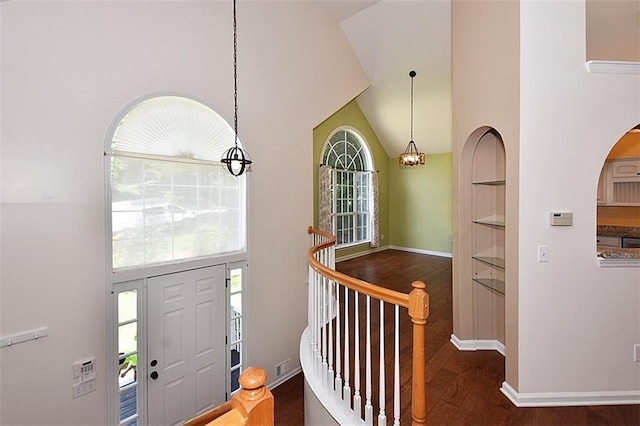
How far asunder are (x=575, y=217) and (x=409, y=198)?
6659 millimetres

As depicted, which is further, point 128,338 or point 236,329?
point 236,329

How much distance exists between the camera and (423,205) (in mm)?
8633

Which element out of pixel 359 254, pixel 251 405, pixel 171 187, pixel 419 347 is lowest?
pixel 359 254

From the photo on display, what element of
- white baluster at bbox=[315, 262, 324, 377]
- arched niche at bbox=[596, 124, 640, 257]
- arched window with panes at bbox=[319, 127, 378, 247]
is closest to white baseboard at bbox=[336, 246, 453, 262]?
arched window with panes at bbox=[319, 127, 378, 247]

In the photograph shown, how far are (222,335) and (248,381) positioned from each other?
3.03 meters

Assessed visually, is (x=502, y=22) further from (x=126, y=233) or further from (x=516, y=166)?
(x=126, y=233)

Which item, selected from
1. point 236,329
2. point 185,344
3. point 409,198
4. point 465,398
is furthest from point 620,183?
point 185,344

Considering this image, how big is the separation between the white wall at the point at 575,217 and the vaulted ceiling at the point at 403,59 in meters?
3.19

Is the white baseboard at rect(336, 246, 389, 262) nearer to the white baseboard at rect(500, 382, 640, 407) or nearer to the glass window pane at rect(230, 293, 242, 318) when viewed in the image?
the glass window pane at rect(230, 293, 242, 318)

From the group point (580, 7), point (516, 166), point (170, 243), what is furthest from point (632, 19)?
point (170, 243)

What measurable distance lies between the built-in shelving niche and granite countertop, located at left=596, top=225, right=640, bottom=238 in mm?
3038

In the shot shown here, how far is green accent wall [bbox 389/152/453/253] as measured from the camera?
8.17 metres

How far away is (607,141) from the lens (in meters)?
2.35

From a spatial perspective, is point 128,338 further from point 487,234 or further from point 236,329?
point 487,234
